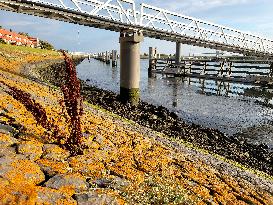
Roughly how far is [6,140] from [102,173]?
4.64 feet

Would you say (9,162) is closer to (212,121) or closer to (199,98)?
(212,121)

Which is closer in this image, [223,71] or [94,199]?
[94,199]

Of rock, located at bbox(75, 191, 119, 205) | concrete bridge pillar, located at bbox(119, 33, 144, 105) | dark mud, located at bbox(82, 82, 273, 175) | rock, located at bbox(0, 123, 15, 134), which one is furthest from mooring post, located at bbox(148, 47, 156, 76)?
rock, located at bbox(75, 191, 119, 205)

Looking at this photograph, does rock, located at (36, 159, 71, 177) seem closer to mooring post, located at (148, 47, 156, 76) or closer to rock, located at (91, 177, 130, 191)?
rock, located at (91, 177, 130, 191)

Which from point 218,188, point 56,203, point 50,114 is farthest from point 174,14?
point 56,203

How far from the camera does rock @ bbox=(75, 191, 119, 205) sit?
11.4ft

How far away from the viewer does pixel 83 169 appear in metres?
A: 4.32

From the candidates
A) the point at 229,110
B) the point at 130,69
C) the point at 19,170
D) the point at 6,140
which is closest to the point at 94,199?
the point at 19,170

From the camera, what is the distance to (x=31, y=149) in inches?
176

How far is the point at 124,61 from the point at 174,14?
6832 mm

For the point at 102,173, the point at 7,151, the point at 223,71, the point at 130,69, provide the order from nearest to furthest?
the point at 7,151 < the point at 102,173 < the point at 130,69 < the point at 223,71

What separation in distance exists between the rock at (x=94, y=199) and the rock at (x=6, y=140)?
1.46 m

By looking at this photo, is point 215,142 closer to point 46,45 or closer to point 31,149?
point 31,149

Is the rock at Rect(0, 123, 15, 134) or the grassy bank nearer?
the grassy bank
